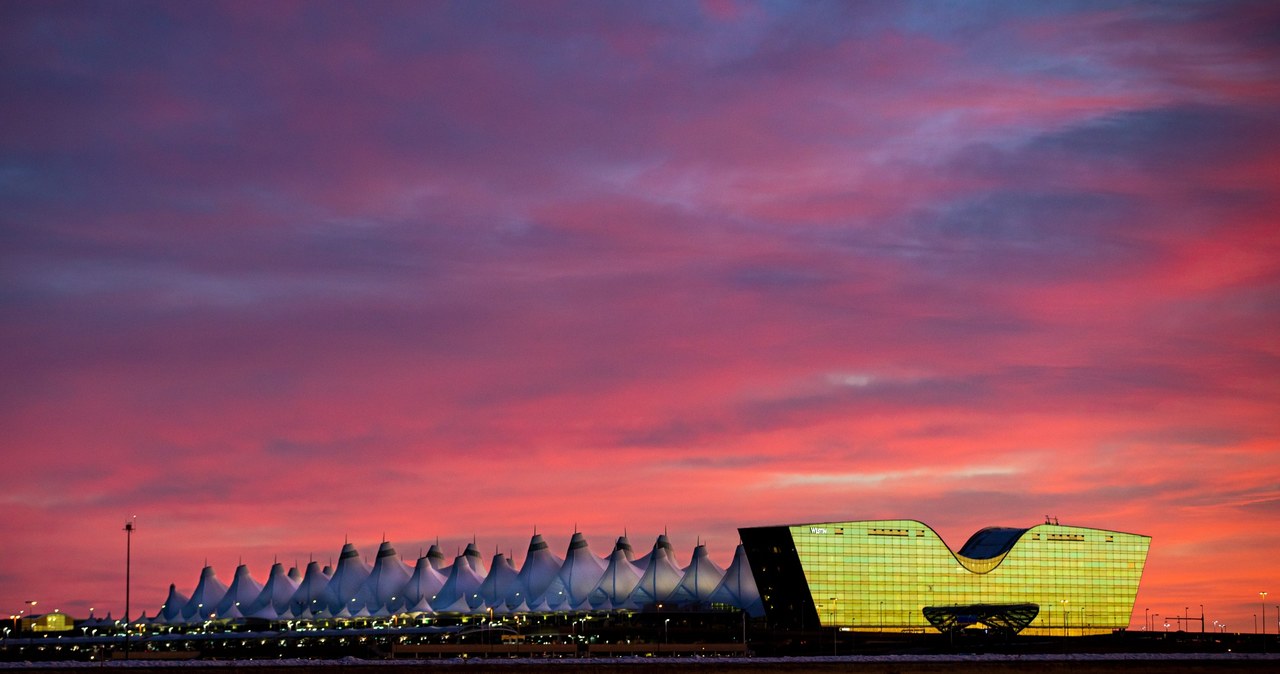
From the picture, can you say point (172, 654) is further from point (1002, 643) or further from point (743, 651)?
point (1002, 643)

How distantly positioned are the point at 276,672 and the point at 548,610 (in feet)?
330

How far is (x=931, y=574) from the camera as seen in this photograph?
488 ft

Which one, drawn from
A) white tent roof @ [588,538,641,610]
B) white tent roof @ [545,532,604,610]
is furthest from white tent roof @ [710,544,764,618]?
white tent roof @ [545,532,604,610]

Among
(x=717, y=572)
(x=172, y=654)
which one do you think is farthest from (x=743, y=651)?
(x=172, y=654)

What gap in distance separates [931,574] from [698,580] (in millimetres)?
26228

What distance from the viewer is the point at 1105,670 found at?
78438 mm

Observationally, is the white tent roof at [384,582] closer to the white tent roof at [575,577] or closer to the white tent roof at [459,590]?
the white tent roof at [459,590]

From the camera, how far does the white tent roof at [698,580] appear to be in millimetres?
162000

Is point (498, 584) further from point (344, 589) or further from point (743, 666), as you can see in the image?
point (743, 666)

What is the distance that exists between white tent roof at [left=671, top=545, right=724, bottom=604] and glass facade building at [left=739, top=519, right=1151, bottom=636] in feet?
42.0

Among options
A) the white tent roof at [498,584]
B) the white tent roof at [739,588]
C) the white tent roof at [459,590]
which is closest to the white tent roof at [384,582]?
the white tent roof at [459,590]

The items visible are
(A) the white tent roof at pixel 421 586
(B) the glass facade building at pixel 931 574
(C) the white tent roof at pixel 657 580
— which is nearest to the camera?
(B) the glass facade building at pixel 931 574

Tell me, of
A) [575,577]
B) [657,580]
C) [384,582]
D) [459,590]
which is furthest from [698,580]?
[384,582]

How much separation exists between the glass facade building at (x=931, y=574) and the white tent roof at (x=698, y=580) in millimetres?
12803
